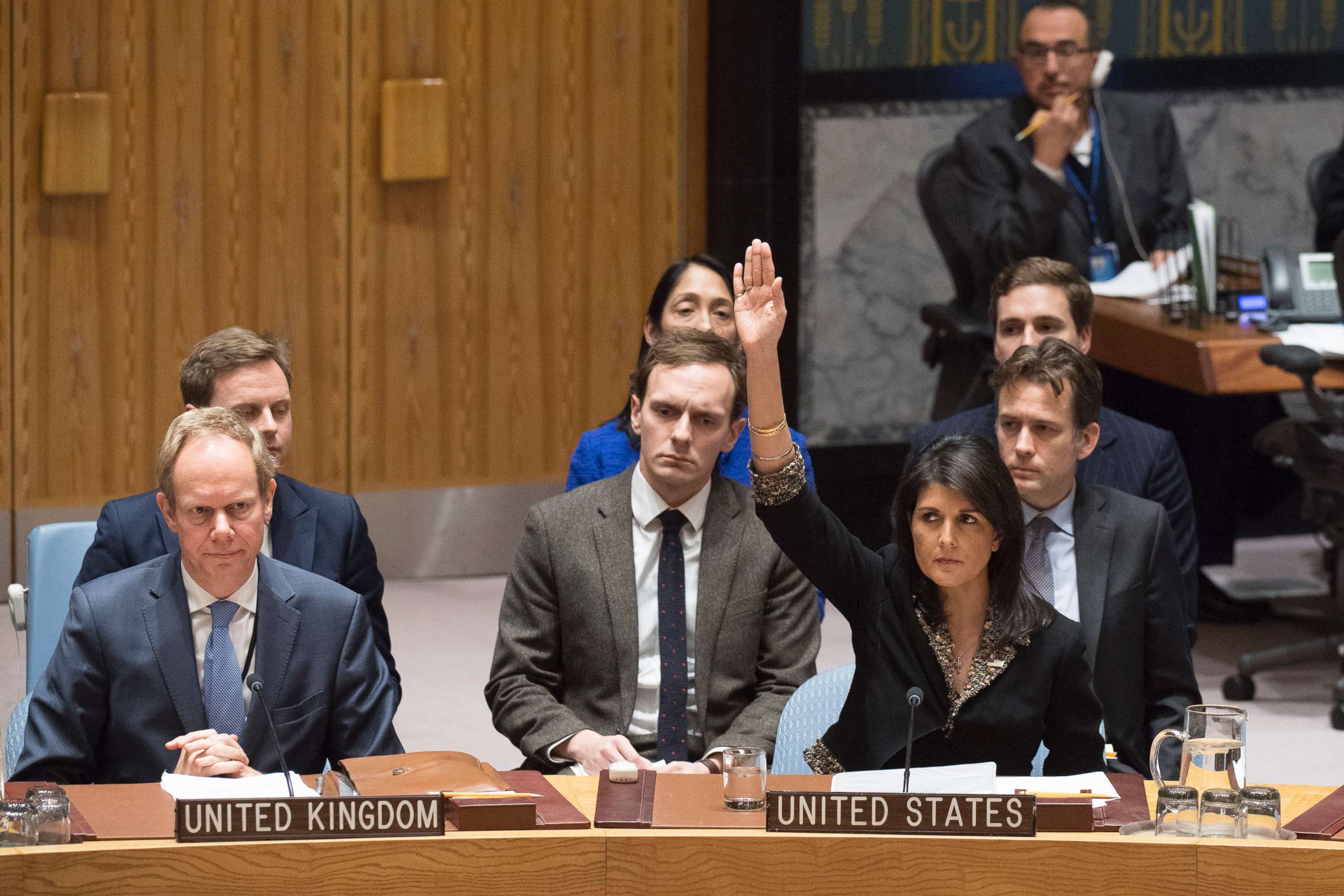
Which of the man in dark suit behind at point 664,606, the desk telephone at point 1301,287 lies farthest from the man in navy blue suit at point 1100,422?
the desk telephone at point 1301,287

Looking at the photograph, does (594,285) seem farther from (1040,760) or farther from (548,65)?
(1040,760)

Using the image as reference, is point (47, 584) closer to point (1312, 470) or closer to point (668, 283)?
point (668, 283)

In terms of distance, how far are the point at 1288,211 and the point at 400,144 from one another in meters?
3.40

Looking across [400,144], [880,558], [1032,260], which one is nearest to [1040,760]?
[880,558]

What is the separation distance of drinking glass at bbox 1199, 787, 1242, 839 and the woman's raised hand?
0.87 meters

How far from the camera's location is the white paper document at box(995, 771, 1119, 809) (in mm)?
2531

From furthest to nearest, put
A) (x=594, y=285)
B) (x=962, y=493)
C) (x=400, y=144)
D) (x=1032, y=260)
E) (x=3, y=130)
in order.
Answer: (x=594, y=285)
(x=400, y=144)
(x=3, y=130)
(x=1032, y=260)
(x=962, y=493)

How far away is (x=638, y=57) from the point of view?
6789 millimetres

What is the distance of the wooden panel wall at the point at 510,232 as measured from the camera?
6551 millimetres

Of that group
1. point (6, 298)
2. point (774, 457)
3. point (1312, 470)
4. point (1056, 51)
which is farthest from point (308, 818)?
point (1056, 51)

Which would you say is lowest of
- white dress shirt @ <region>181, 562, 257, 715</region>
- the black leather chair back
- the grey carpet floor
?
the grey carpet floor

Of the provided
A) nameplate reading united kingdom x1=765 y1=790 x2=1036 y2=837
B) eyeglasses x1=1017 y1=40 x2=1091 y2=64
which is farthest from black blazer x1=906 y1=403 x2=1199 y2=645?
eyeglasses x1=1017 y1=40 x2=1091 y2=64

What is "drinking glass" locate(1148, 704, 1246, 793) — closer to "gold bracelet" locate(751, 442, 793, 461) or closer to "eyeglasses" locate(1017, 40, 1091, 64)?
"gold bracelet" locate(751, 442, 793, 461)

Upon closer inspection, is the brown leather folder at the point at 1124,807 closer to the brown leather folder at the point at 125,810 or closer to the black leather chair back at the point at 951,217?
the brown leather folder at the point at 125,810
